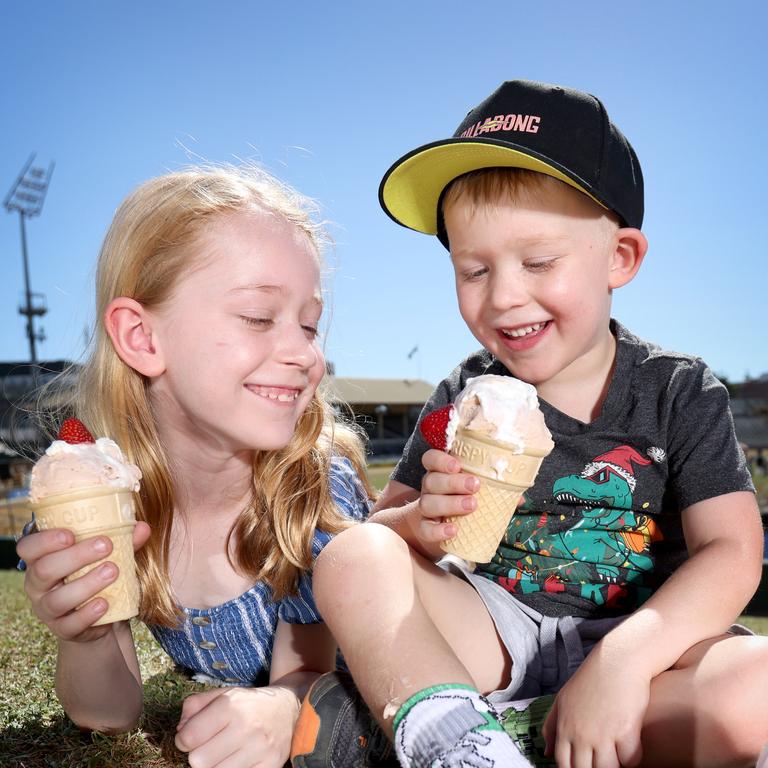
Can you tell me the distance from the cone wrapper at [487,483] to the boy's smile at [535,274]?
1.47 ft

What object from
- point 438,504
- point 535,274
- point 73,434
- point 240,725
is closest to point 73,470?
point 73,434

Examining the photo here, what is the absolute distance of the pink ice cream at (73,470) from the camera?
2006mm

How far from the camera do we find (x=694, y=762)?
71.0 inches

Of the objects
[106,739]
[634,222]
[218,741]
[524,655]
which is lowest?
[106,739]

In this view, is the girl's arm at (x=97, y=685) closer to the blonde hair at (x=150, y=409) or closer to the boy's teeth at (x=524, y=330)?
the blonde hair at (x=150, y=409)

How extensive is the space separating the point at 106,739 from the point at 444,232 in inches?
78.2

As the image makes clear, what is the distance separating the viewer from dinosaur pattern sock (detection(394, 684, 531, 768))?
1604 mm

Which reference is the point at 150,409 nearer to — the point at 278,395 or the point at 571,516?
the point at 278,395

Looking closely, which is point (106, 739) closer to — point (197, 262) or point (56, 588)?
point (56, 588)

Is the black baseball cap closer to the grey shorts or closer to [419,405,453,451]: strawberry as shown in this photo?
[419,405,453,451]: strawberry

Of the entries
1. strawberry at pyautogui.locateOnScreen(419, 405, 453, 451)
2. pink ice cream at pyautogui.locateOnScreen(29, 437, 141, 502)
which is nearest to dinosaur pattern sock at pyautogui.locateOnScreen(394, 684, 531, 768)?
strawberry at pyautogui.locateOnScreen(419, 405, 453, 451)

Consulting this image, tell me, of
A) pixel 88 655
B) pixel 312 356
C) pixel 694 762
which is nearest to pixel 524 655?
pixel 694 762

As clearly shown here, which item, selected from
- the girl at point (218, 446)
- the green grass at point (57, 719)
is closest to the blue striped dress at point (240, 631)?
the girl at point (218, 446)

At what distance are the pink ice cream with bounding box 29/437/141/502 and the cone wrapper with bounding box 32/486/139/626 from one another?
0.02 meters
